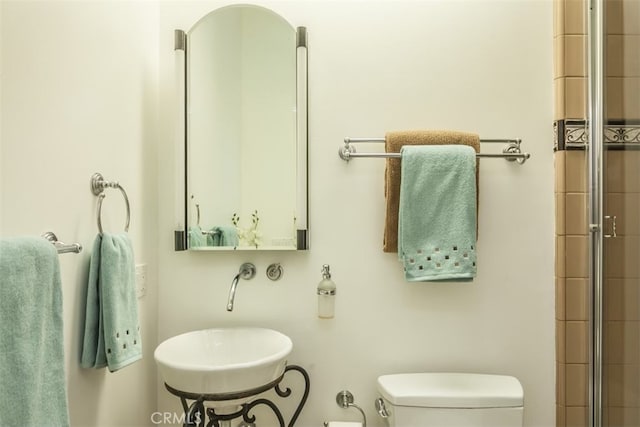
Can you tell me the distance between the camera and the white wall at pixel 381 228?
1.38 m

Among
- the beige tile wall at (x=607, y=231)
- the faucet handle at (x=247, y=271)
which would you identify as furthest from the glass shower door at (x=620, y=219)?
the faucet handle at (x=247, y=271)

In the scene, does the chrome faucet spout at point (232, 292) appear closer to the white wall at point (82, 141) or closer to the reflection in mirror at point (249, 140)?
the reflection in mirror at point (249, 140)

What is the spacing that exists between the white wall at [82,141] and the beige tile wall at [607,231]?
1.58 meters

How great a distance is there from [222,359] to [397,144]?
1.03 metres

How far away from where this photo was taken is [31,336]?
27.3 inches

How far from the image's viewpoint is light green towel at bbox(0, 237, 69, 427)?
0.65 metres

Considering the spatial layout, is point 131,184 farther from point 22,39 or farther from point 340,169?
point 340,169

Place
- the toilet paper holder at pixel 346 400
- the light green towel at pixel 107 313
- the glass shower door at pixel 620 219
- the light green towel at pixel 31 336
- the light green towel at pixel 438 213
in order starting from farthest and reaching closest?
the toilet paper holder at pixel 346 400 < the light green towel at pixel 438 213 < the glass shower door at pixel 620 219 < the light green towel at pixel 107 313 < the light green towel at pixel 31 336

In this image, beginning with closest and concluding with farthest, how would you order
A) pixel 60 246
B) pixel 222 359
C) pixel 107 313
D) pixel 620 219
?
pixel 60 246 → pixel 107 313 → pixel 620 219 → pixel 222 359

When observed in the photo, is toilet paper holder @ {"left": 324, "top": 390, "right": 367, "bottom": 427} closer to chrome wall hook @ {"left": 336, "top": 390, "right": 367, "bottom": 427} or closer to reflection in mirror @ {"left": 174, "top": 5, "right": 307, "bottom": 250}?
chrome wall hook @ {"left": 336, "top": 390, "right": 367, "bottom": 427}

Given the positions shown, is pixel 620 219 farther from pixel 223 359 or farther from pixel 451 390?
pixel 223 359

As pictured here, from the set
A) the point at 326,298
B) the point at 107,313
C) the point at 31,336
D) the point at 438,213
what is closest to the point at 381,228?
the point at 438,213

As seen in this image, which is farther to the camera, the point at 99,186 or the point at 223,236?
the point at 223,236

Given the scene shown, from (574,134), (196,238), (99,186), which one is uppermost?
(574,134)
